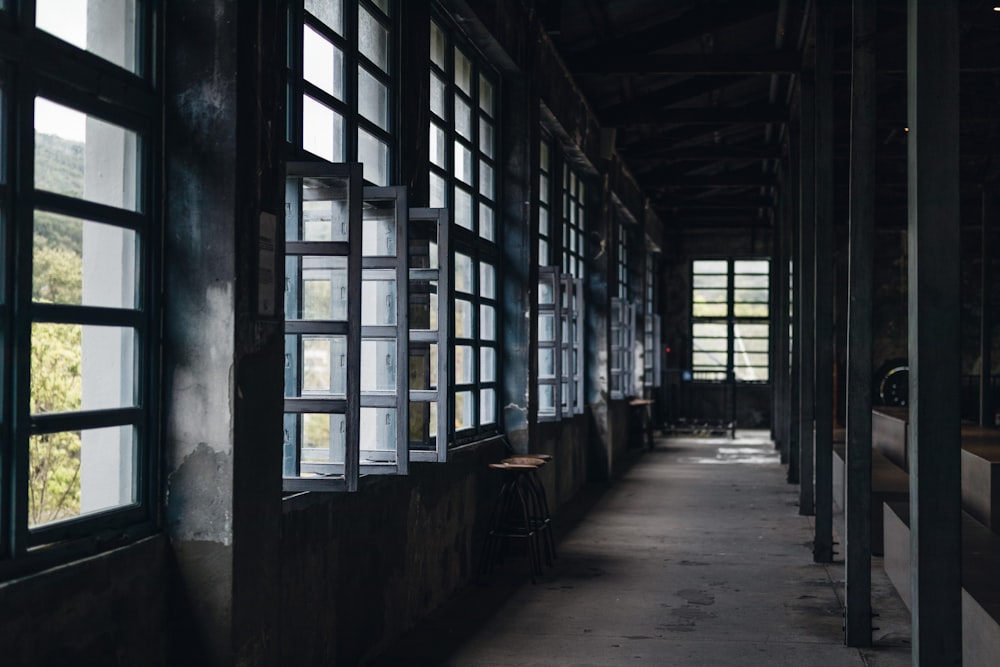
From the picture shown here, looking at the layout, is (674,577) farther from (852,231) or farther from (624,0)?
(624,0)

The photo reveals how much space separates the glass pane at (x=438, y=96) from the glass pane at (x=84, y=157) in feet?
11.9

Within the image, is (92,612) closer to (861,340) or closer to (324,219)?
(324,219)

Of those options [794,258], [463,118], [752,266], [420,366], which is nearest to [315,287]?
[420,366]

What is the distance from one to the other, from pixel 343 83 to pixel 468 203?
2776 mm

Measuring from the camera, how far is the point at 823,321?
813cm

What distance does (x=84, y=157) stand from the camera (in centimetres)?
354

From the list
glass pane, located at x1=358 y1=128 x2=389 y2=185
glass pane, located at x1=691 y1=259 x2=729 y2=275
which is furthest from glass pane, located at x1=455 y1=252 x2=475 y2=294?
glass pane, located at x1=691 y1=259 x2=729 y2=275

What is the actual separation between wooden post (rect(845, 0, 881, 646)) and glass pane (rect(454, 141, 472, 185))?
2.81 m

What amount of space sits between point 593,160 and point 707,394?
12617mm

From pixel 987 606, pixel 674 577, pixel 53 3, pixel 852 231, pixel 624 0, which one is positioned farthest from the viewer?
pixel 624 0

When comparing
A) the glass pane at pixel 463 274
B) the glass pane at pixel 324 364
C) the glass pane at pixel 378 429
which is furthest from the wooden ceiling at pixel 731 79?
the glass pane at pixel 324 364

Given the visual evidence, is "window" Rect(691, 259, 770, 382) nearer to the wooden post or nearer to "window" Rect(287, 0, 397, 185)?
the wooden post

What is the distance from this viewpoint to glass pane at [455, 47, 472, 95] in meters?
7.99

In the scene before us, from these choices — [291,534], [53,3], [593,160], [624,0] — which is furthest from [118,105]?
[593,160]
